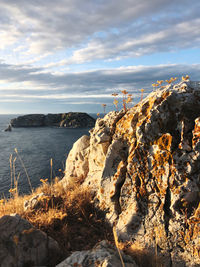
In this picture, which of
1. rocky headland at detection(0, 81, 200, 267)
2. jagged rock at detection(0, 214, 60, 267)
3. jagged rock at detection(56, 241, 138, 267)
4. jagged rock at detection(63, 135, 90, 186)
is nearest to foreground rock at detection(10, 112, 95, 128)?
jagged rock at detection(63, 135, 90, 186)

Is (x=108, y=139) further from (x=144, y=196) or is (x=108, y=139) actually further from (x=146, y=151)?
(x=144, y=196)

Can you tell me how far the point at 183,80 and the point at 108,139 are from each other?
3.06m

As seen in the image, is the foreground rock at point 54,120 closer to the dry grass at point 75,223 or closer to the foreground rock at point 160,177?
the dry grass at point 75,223

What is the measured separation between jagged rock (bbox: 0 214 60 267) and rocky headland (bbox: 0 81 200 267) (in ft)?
0.08

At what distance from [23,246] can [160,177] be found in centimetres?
346

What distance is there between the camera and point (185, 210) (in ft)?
13.4

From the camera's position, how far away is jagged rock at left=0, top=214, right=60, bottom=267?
3.55 meters

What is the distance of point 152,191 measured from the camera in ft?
15.3

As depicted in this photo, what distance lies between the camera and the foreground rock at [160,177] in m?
4.14

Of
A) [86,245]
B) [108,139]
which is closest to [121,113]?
[108,139]

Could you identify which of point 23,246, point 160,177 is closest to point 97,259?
point 23,246

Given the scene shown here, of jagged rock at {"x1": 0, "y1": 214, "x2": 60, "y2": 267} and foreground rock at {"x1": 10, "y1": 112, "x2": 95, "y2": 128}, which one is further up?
foreground rock at {"x1": 10, "y1": 112, "x2": 95, "y2": 128}

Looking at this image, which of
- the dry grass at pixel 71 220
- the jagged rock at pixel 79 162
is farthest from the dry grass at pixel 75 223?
the jagged rock at pixel 79 162

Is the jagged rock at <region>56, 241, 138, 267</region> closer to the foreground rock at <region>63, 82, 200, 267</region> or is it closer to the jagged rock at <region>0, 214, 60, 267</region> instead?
the jagged rock at <region>0, 214, 60, 267</region>
